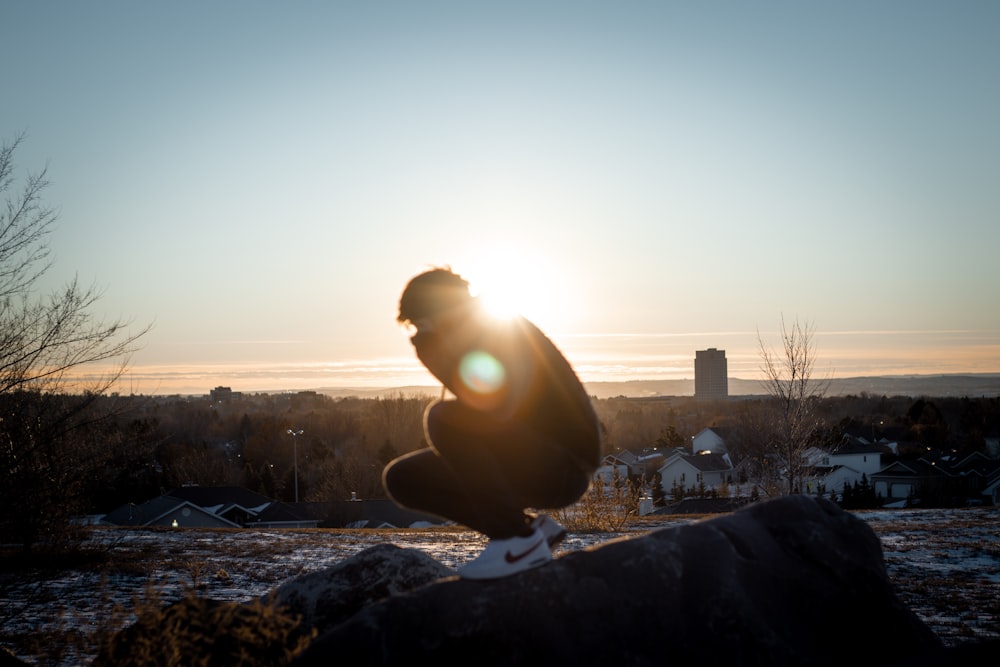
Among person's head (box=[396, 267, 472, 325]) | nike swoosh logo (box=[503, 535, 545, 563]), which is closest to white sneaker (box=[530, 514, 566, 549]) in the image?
nike swoosh logo (box=[503, 535, 545, 563])

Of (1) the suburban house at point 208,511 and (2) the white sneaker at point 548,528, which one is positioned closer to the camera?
(2) the white sneaker at point 548,528

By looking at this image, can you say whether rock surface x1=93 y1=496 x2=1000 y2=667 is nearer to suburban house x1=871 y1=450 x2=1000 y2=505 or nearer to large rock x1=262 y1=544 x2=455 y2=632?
large rock x1=262 y1=544 x2=455 y2=632

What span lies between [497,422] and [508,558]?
0.72 metres

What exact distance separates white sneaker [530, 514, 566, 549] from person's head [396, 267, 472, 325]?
1.31m

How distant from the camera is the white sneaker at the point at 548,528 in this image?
14.5 ft

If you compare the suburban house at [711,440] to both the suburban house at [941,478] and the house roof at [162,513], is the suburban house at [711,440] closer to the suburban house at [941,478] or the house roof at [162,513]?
the suburban house at [941,478]

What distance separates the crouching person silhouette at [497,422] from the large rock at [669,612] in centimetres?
26

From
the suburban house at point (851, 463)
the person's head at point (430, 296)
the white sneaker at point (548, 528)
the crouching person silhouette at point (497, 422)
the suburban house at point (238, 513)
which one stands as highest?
the person's head at point (430, 296)

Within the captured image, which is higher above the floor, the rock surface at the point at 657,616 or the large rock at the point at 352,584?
the rock surface at the point at 657,616

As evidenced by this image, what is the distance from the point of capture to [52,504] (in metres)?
10.1

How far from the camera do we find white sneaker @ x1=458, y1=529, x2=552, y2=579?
13.5ft

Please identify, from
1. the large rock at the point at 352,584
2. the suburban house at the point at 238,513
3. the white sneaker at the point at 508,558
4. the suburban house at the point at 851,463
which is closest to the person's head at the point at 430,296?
the white sneaker at the point at 508,558

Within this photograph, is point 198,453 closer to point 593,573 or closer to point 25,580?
point 25,580

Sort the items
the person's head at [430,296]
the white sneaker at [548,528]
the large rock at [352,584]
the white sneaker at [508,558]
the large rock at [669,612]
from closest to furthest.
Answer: the large rock at [669,612] → the white sneaker at [508,558] → the person's head at [430,296] → the white sneaker at [548,528] → the large rock at [352,584]
